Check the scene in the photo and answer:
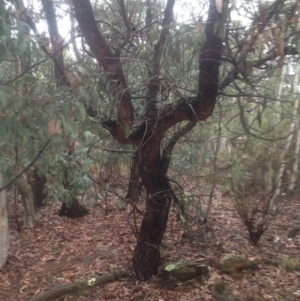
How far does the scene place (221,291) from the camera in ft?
17.2

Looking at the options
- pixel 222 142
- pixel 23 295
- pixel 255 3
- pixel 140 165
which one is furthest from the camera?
pixel 222 142

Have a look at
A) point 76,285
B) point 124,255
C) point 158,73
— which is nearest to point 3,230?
point 76,285

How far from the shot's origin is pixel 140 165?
18.8ft

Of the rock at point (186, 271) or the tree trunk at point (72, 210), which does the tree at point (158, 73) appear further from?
the tree trunk at point (72, 210)

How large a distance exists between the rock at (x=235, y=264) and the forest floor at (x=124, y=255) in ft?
0.31

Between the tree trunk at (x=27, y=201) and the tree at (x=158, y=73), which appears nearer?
the tree at (x=158, y=73)

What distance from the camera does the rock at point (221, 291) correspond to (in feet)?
16.9

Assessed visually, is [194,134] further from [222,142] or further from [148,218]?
[148,218]

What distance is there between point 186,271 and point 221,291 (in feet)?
1.86

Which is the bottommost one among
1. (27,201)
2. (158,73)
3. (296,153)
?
(27,201)

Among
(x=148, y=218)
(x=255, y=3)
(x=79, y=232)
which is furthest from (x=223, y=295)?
(x=79, y=232)

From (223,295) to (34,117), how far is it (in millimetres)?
3256

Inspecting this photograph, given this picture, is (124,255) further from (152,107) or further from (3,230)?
(152,107)

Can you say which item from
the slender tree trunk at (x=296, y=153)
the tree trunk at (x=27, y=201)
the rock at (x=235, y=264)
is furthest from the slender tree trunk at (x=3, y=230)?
the slender tree trunk at (x=296, y=153)
